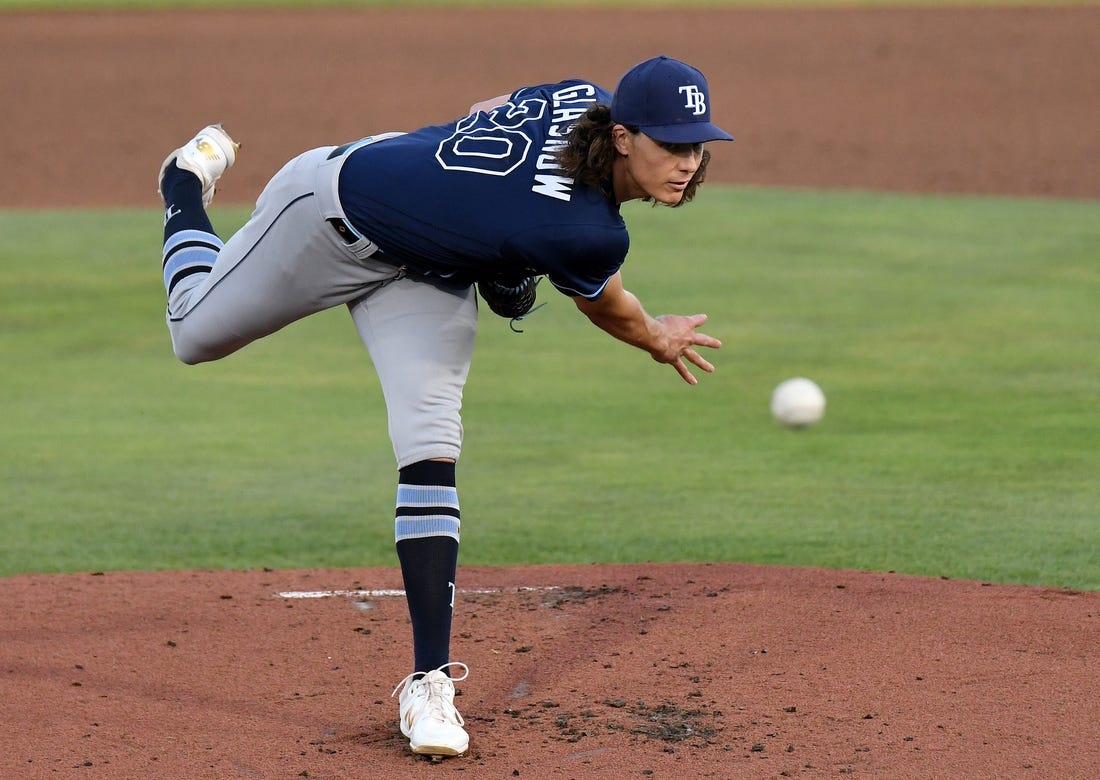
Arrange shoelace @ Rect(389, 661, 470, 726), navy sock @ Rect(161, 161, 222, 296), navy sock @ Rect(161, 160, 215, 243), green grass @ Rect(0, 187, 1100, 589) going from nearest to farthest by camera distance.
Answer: shoelace @ Rect(389, 661, 470, 726) < navy sock @ Rect(161, 161, 222, 296) < navy sock @ Rect(161, 160, 215, 243) < green grass @ Rect(0, 187, 1100, 589)

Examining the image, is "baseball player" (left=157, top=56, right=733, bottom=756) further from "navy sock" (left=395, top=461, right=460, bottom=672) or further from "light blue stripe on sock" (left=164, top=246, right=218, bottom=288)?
"light blue stripe on sock" (left=164, top=246, right=218, bottom=288)

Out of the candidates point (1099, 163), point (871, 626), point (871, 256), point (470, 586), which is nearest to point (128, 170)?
point (871, 256)

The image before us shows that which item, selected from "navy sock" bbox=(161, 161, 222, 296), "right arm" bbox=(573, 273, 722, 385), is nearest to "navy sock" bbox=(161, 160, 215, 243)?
"navy sock" bbox=(161, 161, 222, 296)

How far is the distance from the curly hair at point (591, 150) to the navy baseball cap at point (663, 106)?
40 mm

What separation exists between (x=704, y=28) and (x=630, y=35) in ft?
5.81

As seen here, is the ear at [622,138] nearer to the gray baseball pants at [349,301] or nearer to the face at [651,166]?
the face at [651,166]

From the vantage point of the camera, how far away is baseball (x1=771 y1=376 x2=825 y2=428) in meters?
8.38

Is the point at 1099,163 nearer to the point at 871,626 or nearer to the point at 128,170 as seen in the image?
the point at 128,170

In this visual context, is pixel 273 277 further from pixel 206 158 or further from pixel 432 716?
pixel 432 716

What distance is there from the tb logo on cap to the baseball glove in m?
0.77

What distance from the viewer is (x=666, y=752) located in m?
4.00

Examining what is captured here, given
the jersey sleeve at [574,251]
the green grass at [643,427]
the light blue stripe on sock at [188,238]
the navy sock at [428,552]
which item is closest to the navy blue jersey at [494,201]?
the jersey sleeve at [574,251]

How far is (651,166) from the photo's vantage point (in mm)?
3965

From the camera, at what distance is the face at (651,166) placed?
3.94m
